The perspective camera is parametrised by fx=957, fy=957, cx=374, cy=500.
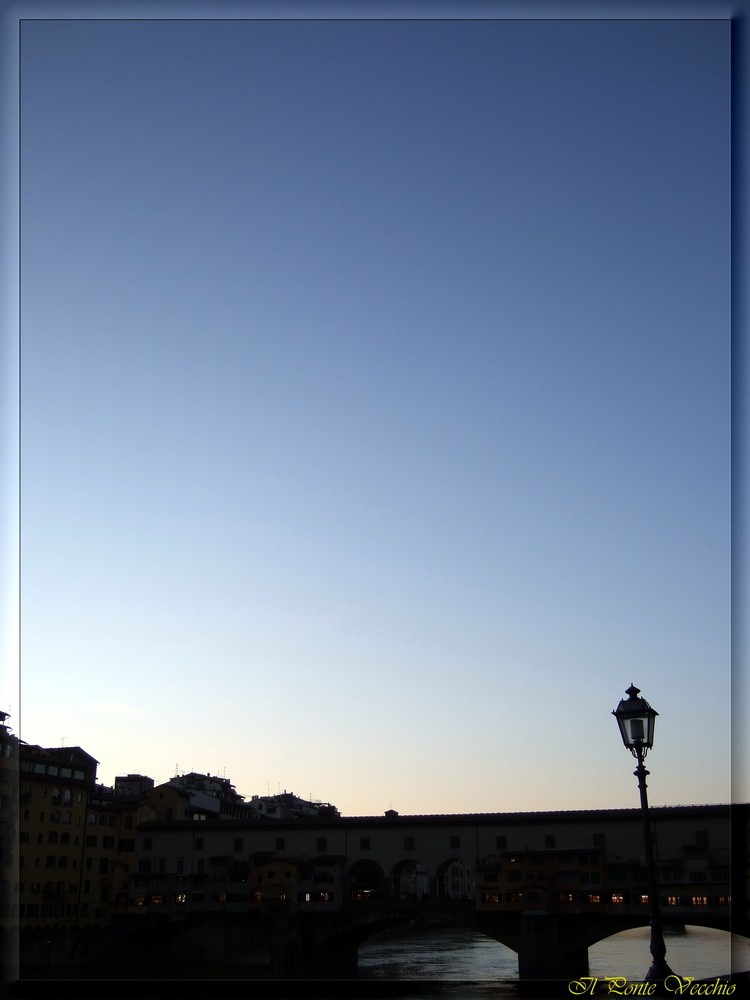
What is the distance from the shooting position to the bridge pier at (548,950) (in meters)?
22.9

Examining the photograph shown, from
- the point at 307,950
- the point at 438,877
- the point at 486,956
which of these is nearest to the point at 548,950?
the point at 486,956

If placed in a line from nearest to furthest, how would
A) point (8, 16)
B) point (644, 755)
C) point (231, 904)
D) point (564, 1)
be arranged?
point (564, 1) < point (8, 16) < point (644, 755) < point (231, 904)

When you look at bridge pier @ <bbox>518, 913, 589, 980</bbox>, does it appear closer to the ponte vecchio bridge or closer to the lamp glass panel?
the ponte vecchio bridge

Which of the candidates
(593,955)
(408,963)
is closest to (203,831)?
(408,963)

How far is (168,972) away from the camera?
87.1ft

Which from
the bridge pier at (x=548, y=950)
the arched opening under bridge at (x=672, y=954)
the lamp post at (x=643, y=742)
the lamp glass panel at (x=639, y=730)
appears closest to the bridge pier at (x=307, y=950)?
the bridge pier at (x=548, y=950)

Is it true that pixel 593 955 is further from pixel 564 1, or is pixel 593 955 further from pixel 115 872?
pixel 564 1

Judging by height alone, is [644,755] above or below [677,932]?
above

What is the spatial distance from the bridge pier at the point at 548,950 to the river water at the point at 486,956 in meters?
0.35

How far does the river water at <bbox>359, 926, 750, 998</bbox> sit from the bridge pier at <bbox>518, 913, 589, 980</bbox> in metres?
0.35

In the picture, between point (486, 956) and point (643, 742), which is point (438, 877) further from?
point (643, 742)

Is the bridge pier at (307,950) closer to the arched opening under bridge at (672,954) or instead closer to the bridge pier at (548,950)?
the bridge pier at (548,950)

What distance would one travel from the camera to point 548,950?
2384 cm

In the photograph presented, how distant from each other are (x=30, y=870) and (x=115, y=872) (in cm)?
411
